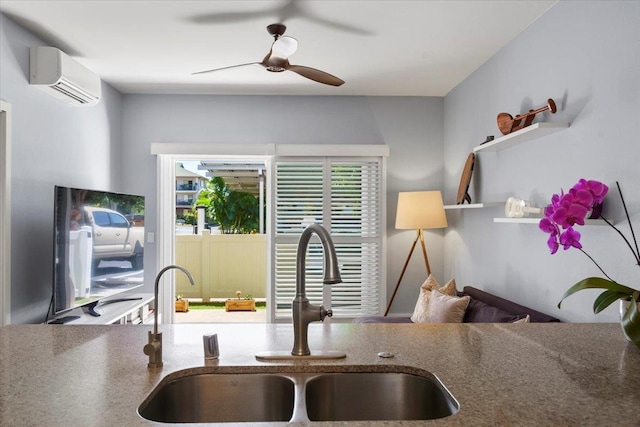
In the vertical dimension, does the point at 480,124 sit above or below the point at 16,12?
below

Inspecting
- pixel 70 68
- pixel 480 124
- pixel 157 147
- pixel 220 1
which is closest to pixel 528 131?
pixel 480 124

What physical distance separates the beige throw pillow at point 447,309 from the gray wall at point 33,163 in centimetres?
276

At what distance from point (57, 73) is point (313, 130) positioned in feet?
8.12

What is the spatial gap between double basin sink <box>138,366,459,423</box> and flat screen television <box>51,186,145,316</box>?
2330mm

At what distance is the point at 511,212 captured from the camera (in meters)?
3.14

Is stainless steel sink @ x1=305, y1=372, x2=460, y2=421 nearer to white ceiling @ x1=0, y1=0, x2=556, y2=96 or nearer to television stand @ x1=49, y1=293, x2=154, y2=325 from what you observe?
white ceiling @ x1=0, y1=0, x2=556, y2=96

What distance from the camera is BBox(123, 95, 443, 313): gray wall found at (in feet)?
16.8

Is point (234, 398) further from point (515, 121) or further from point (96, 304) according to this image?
point (96, 304)

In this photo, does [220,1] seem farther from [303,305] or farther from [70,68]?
[303,305]

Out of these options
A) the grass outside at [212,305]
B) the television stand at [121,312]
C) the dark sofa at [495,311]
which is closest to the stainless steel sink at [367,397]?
the dark sofa at [495,311]

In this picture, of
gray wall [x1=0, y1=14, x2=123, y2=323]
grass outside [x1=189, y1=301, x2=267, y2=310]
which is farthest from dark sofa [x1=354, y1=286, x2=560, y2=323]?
grass outside [x1=189, y1=301, x2=267, y2=310]

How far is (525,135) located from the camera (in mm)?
2992

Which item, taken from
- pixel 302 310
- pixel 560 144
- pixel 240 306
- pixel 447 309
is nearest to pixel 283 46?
pixel 560 144

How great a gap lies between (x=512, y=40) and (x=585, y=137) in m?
1.24
